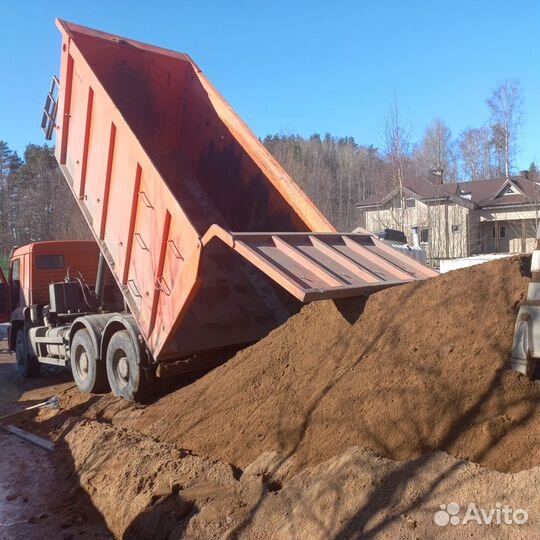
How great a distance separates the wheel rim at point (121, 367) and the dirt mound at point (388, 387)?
1.38 m

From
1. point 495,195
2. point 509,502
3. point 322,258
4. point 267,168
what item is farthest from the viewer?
point 495,195

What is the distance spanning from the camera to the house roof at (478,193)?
113ft

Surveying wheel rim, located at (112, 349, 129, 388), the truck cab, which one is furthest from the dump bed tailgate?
the truck cab

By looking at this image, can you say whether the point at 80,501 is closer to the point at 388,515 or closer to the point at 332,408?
the point at 332,408

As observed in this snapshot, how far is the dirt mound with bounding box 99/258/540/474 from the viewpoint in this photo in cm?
379

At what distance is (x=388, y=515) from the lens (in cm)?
335

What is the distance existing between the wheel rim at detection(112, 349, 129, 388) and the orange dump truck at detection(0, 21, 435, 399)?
0.05ft

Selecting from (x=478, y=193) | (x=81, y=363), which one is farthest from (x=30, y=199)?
(x=81, y=363)

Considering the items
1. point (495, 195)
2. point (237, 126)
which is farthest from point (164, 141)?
point (495, 195)

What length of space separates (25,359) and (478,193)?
115 feet

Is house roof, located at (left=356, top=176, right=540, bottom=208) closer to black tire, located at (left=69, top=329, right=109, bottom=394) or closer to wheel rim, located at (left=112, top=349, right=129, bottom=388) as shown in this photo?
black tire, located at (left=69, top=329, right=109, bottom=394)

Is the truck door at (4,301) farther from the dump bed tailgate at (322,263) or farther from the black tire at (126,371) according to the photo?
the dump bed tailgate at (322,263)

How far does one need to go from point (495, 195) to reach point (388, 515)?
3740 cm

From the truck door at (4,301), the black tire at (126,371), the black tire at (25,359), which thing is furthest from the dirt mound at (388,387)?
the truck door at (4,301)
